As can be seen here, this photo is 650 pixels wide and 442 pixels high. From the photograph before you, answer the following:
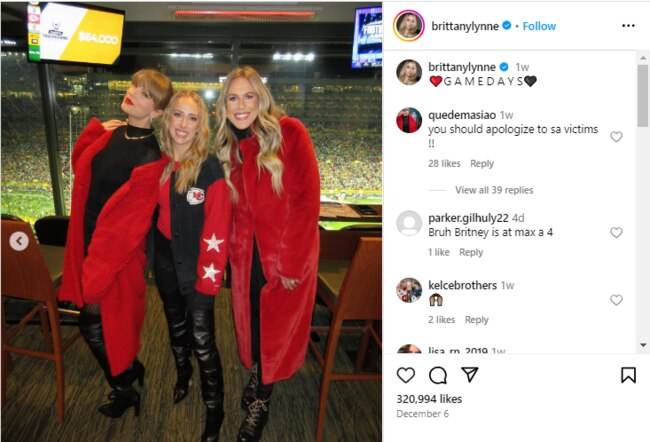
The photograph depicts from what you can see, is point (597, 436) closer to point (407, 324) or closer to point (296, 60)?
point (407, 324)

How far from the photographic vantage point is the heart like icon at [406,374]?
1007 mm

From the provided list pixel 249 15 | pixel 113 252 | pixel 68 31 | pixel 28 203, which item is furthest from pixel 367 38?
pixel 28 203

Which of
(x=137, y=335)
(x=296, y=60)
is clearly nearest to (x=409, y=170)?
(x=137, y=335)

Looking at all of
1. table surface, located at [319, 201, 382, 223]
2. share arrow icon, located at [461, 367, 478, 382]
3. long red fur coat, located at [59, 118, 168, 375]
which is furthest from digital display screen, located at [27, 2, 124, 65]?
share arrow icon, located at [461, 367, 478, 382]

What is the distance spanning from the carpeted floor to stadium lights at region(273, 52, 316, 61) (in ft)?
11.4

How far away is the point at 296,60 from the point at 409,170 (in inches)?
188

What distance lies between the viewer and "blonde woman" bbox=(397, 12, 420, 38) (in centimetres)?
94

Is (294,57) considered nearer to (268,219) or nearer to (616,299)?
(268,219)

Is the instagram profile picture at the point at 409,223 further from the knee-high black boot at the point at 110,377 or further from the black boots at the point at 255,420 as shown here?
the knee-high black boot at the point at 110,377

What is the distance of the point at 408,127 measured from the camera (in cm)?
94

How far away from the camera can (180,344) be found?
230 cm

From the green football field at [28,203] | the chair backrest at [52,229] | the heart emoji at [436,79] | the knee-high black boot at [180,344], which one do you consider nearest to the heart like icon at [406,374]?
the heart emoji at [436,79]

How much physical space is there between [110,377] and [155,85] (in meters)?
1.25

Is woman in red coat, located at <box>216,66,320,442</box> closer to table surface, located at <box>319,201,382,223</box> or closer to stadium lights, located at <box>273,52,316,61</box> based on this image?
table surface, located at <box>319,201,382,223</box>
